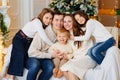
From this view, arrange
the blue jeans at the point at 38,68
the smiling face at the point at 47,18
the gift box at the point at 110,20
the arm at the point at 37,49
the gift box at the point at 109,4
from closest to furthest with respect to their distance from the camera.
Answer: the blue jeans at the point at 38,68 < the arm at the point at 37,49 < the smiling face at the point at 47,18 < the gift box at the point at 110,20 < the gift box at the point at 109,4

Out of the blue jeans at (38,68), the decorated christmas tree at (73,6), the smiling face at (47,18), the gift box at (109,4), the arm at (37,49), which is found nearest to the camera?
the blue jeans at (38,68)

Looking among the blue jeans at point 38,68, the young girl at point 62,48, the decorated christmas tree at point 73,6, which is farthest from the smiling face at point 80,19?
the decorated christmas tree at point 73,6

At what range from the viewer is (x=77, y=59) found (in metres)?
3.56

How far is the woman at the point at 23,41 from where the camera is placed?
3621 mm

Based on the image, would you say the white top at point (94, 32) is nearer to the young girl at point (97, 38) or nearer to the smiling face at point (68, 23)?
the young girl at point (97, 38)

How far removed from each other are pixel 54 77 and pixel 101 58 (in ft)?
1.97

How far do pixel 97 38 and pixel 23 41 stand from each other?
912 millimetres

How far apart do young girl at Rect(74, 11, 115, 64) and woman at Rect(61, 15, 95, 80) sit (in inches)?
3.0

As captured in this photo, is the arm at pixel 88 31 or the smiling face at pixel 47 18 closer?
the arm at pixel 88 31

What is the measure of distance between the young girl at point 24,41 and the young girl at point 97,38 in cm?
40

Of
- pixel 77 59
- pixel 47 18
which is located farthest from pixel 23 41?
pixel 77 59

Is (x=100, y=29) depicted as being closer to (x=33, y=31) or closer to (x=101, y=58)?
(x=101, y=58)

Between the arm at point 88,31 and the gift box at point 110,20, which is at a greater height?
the arm at point 88,31

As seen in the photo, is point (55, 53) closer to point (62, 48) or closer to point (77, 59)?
point (62, 48)
